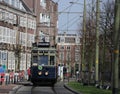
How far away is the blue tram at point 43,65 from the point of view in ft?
145

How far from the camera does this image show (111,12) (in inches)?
1499

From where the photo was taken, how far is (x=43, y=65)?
44.0m

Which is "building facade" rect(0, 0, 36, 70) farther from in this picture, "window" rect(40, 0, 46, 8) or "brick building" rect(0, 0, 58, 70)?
"window" rect(40, 0, 46, 8)

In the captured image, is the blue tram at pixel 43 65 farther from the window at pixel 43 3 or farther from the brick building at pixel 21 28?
the window at pixel 43 3

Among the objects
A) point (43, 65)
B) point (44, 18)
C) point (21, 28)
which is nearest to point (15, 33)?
point (21, 28)

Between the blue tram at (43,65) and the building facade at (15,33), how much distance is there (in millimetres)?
25383

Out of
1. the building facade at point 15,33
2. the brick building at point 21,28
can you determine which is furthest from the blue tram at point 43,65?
the building facade at point 15,33

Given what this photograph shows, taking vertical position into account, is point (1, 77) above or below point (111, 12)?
below

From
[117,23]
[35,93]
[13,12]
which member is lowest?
[35,93]

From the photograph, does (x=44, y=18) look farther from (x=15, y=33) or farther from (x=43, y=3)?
(x=15, y=33)

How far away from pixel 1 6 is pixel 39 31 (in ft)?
84.2

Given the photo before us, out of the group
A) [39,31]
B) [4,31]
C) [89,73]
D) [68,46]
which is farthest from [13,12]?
[68,46]

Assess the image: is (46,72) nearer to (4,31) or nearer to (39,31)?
(4,31)

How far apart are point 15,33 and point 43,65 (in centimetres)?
3798
